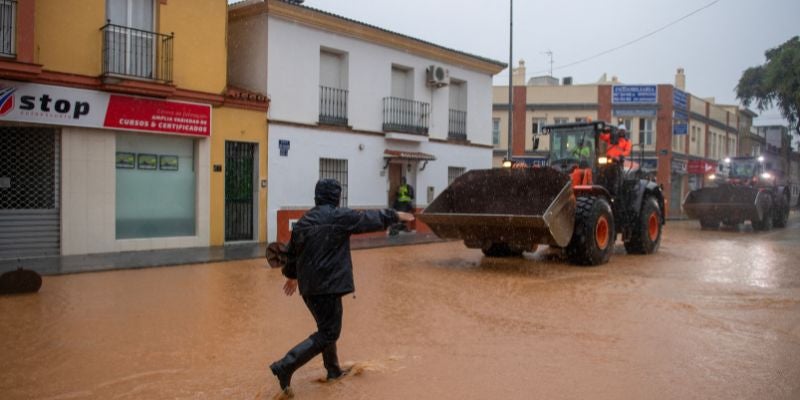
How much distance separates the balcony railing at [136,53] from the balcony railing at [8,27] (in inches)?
64.9

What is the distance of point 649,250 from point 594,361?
31.0ft

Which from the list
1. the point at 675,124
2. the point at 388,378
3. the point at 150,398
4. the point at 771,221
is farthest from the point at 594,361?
the point at 675,124

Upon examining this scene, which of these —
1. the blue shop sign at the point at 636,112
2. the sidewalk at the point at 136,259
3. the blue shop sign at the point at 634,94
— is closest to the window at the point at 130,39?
the sidewalk at the point at 136,259

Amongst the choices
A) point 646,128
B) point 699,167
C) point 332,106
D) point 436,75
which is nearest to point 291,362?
point 332,106

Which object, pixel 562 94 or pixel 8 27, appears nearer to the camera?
pixel 8 27

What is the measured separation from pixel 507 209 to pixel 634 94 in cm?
2720

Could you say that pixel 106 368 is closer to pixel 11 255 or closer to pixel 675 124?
pixel 11 255

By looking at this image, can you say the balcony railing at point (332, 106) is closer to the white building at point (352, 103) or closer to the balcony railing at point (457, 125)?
the white building at point (352, 103)

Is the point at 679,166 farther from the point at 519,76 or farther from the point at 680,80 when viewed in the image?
the point at 519,76

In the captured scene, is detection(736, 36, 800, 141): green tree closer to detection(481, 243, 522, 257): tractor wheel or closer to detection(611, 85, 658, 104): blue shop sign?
detection(611, 85, 658, 104): blue shop sign

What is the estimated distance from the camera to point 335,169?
1792cm

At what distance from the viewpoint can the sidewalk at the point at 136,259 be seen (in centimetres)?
1088

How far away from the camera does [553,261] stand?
41.5 feet

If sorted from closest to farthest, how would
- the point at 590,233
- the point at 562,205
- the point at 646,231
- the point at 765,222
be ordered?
the point at 562,205 < the point at 590,233 < the point at 646,231 < the point at 765,222
